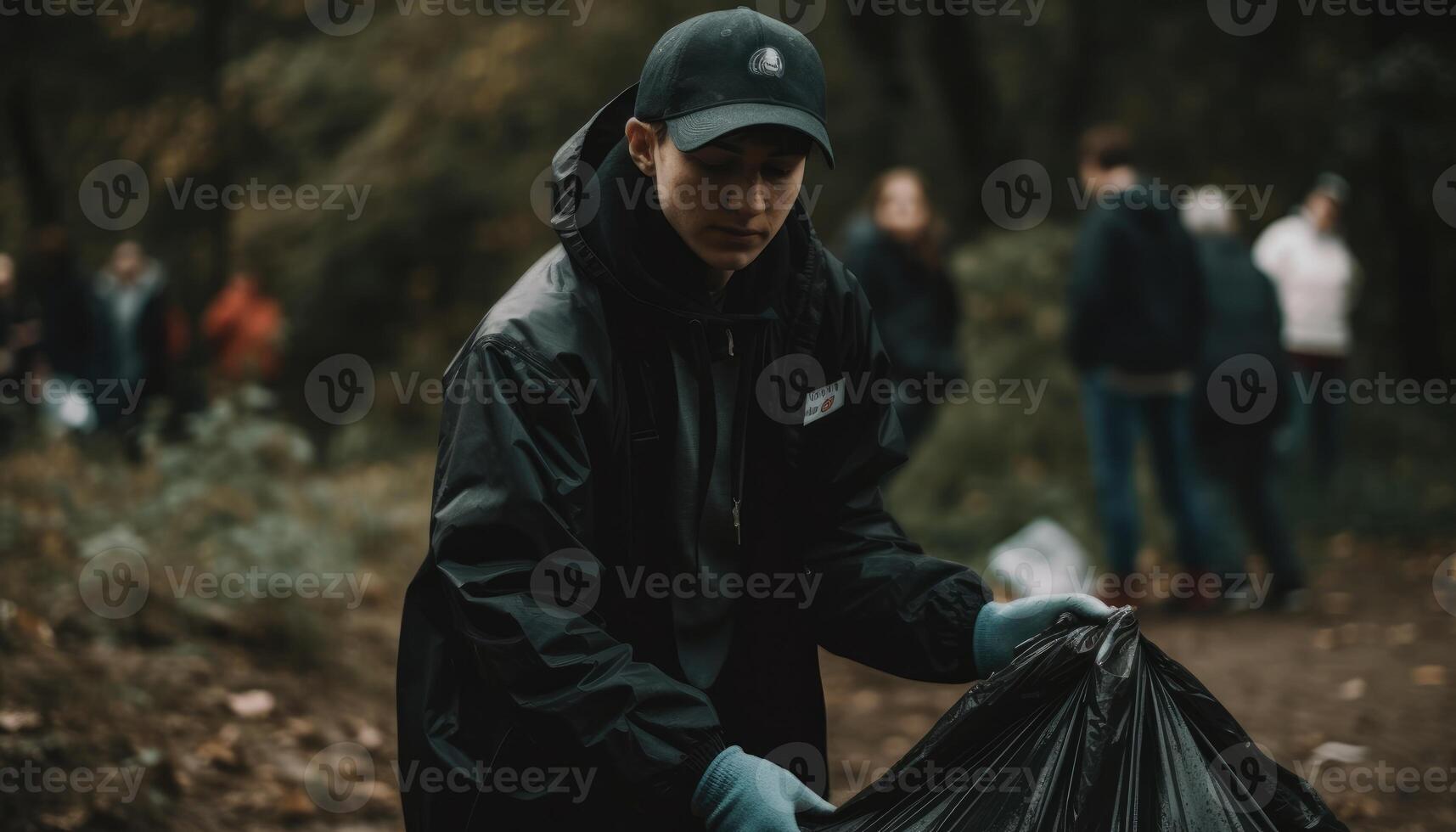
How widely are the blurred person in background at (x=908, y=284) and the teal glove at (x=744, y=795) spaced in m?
6.02

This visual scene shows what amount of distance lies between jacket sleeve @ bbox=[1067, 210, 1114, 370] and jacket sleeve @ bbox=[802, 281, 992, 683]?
4.99 m

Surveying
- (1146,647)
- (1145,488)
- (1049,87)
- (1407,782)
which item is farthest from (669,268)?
(1049,87)

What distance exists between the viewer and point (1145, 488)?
9789mm

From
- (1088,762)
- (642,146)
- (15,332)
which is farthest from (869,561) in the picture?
(15,332)

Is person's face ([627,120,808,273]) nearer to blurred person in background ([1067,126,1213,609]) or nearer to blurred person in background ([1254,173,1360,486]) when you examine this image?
blurred person in background ([1067,126,1213,609])

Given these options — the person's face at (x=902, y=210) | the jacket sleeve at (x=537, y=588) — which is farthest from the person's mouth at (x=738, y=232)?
the person's face at (x=902, y=210)

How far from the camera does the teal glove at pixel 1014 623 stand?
2.54 m

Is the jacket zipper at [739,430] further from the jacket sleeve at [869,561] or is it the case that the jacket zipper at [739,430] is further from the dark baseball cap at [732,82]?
the dark baseball cap at [732,82]

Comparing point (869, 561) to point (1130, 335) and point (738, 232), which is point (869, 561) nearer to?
point (738, 232)

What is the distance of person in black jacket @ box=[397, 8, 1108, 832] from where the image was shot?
223cm

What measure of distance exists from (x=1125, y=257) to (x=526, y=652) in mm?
6001

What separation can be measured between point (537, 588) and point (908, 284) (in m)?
6.30

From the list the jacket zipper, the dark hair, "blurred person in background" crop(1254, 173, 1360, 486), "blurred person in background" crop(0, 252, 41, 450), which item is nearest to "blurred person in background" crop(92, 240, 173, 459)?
"blurred person in background" crop(0, 252, 41, 450)

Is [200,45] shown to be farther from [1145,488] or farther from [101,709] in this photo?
[101,709]
